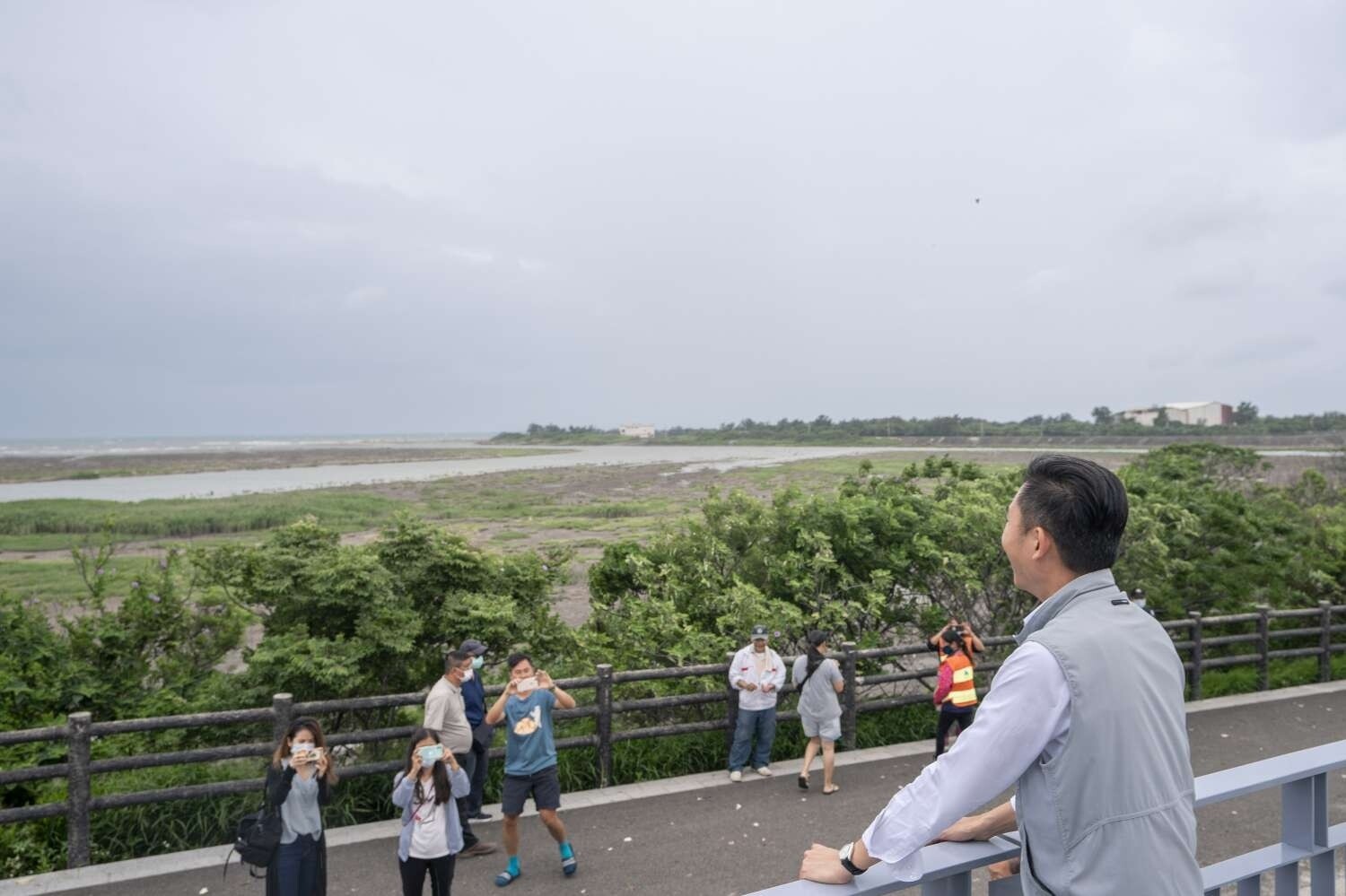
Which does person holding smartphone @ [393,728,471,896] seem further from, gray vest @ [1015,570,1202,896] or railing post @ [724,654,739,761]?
gray vest @ [1015,570,1202,896]

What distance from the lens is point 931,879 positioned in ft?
5.74

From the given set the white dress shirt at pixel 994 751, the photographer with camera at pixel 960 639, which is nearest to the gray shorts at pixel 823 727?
the photographer with camera at pixel 960 639

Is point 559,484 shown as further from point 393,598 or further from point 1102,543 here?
point 1102,543

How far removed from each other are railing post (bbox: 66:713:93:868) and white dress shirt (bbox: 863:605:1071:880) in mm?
6983

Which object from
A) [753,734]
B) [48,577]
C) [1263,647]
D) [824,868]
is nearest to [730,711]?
[753,734]

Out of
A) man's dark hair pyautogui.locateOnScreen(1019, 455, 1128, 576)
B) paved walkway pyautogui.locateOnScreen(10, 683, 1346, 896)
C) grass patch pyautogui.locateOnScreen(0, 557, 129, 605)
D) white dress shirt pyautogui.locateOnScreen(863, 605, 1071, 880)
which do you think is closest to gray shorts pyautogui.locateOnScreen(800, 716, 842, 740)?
paved walkway pyautogui.locateOnScreen(10, 683, 1346, 896)

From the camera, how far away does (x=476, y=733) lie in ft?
22.9

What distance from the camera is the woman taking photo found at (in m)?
4.79

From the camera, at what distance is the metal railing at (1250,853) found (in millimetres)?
1683

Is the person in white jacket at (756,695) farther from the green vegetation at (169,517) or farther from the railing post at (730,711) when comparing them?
the green vegetation at (169,517)

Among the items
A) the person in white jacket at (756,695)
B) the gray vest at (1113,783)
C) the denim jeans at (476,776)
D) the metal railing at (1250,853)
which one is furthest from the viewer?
the person in white jacket at (756,695)

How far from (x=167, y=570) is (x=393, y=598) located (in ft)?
8.53

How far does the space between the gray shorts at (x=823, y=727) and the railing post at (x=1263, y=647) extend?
7333 mm

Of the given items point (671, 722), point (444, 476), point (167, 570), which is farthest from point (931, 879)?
point (444, 476)
